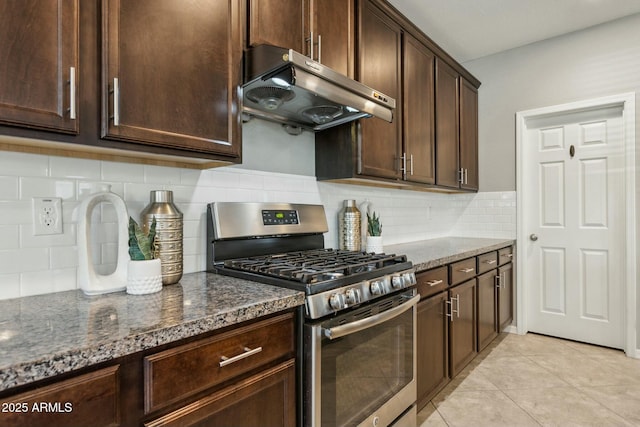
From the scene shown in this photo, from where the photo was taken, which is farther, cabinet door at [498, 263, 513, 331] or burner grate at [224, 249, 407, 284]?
cabinet door at [498, 263, 513, 331]

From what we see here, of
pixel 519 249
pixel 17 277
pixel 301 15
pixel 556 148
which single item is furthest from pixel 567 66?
pixel 17 277

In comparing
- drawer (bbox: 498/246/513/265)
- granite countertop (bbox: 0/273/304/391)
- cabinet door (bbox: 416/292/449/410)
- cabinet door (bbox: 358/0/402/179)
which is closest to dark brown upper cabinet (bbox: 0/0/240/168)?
granite countertop (bbox: 0/273/304/391)

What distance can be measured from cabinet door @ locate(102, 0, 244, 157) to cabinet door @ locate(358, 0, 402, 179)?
0.87 m

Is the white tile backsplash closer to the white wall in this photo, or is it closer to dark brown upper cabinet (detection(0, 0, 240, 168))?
dark brown upper cabinet (detection(0, 0, 240, 168))

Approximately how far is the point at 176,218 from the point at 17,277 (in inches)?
20.2

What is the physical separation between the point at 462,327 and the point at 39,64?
250 centimetres

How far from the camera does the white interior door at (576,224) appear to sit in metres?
2.91

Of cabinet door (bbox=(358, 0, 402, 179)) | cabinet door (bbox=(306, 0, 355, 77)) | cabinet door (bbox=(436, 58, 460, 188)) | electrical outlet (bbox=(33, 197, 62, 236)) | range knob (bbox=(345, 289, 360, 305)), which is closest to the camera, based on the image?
electrical outlet (bbox=(33, 197, 62, 236))

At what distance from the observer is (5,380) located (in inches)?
24.3

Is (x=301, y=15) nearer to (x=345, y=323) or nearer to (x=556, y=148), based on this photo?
(x=345, y=323)

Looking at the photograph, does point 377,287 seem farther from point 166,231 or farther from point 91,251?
point 91,251

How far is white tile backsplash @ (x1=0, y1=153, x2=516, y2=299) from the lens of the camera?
3.70ft

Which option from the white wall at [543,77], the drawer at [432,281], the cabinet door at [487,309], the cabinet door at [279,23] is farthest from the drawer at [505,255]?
the cabinet door at [279,23]

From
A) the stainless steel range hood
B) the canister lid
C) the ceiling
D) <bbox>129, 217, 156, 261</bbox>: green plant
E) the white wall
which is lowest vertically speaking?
<bbox>129, 217, 156, 261</bbox>: green plant
